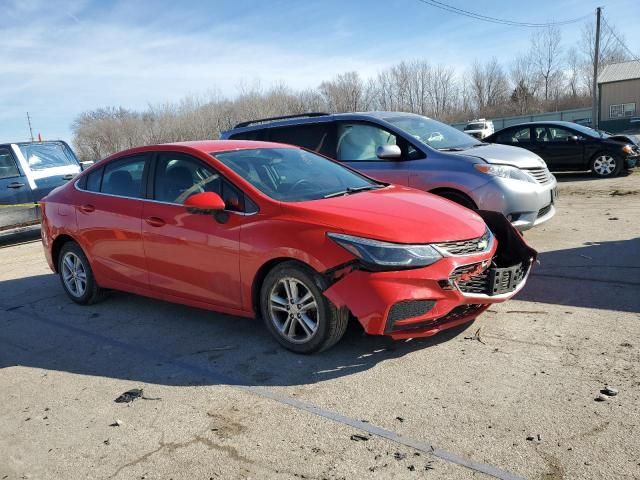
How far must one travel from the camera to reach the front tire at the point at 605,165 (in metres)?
13.9

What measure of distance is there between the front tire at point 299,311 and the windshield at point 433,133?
387 centimetres

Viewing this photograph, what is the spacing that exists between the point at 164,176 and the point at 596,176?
40.7ft

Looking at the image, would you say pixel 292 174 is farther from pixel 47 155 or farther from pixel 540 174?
pixel 47 155

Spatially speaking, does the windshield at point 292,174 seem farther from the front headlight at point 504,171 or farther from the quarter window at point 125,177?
the front headlight at point 504,171

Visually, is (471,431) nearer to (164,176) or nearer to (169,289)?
(169,289)

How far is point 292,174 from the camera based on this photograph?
200 inches

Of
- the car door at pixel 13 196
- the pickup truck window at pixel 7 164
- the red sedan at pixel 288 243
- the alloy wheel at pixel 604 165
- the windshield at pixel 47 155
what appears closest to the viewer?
the red sedan at pixel 288 243

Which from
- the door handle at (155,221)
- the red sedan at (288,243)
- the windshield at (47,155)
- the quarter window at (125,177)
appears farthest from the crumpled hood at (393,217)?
the windshield at (47,155)

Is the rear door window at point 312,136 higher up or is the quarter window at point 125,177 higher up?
the rear door window at point 312,136

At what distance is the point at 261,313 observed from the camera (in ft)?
15.0

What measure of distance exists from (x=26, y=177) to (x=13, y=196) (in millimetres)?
472

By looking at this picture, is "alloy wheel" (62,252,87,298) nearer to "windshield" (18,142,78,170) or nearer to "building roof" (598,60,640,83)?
"windshield" (18,142,78,170)

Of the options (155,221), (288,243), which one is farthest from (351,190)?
(155,221)

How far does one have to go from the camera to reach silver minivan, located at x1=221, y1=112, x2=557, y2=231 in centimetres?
680
